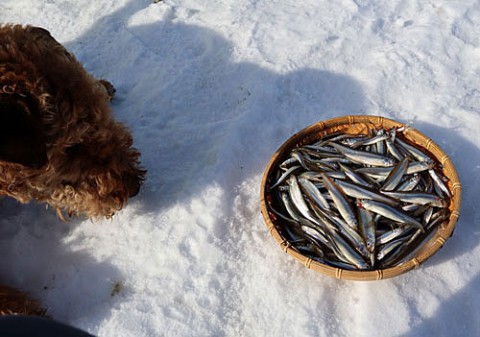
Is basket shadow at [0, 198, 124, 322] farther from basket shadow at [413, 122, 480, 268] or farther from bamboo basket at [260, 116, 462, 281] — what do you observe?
basket shadow at [413, 122, 480, 268]

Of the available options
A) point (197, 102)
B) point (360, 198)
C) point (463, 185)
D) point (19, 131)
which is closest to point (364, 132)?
point (360, 198)

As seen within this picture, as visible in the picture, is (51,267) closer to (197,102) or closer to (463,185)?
(197,102)

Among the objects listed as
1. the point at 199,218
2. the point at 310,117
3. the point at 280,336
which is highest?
the point at 310,117

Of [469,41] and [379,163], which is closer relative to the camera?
[379,163]

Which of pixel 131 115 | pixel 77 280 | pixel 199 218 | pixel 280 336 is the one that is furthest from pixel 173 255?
pixel 131 115

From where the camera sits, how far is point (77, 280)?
3807mm

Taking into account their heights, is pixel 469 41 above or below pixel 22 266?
above

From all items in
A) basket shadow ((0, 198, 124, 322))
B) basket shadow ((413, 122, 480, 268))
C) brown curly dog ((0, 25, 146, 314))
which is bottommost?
basket shadow ((0, 198, 124, 322))

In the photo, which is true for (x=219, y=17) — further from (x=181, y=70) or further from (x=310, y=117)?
(x=310, y=117)

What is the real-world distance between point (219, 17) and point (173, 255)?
10.4ft

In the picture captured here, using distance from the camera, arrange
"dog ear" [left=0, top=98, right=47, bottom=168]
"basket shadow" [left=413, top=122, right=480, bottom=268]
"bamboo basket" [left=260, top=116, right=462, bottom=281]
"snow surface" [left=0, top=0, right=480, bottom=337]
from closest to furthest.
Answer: "dog ear" [left=0, top=98, right=47, bottom=168]
"bamboo basket" [left=260, top=116, right=462, bottom=281]
"snow surface" [left=0, top=0, right=480, bottom=337]
"basket shadow" [left=413, top=122, right=480, bottom=268]

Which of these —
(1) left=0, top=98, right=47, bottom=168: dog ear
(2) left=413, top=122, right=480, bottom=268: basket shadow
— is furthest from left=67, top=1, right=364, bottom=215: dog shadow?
(1) left=0, top=98, right=47, bottom=168: dog ear

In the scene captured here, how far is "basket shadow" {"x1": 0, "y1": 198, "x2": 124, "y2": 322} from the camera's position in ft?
12.2

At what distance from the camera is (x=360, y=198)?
3605 millimetres
